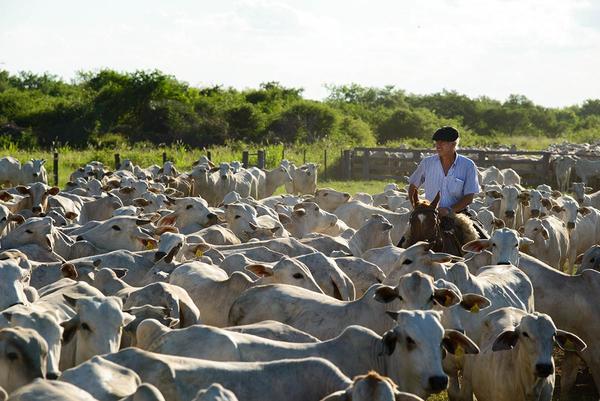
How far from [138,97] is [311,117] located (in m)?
7.25

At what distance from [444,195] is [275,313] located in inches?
112

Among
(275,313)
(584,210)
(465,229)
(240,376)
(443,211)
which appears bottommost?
(584,210)

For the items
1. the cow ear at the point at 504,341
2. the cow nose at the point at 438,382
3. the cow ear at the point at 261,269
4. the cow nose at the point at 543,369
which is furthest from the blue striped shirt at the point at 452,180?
the cow nose at the point at 438,382

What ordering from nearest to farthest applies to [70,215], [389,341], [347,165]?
1. [389,341]
2. [70,215]
3. [347,165]

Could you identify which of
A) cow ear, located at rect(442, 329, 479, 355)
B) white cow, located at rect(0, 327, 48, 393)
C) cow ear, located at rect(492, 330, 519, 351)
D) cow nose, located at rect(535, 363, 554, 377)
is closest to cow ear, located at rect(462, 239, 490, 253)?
cow ear, located at rect(492, 330, 519, 351)

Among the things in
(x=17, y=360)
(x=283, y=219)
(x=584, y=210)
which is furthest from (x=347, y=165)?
(x=17, y=360)

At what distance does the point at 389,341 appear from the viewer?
5.82m

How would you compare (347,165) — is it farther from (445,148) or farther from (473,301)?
(473,301)

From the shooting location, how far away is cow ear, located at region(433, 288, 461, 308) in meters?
6.59

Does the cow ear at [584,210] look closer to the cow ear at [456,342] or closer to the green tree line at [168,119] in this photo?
the cow ear at [456,342]

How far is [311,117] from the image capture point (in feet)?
137

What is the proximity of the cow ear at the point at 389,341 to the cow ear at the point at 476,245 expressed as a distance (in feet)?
10.5

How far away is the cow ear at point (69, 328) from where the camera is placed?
582 centimetres

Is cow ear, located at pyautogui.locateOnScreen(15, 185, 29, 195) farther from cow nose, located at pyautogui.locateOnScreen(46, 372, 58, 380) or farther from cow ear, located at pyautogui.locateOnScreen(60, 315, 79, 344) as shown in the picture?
cow nose, located at pyautogui.locateOnScreen(46, 372, 58, 380)
